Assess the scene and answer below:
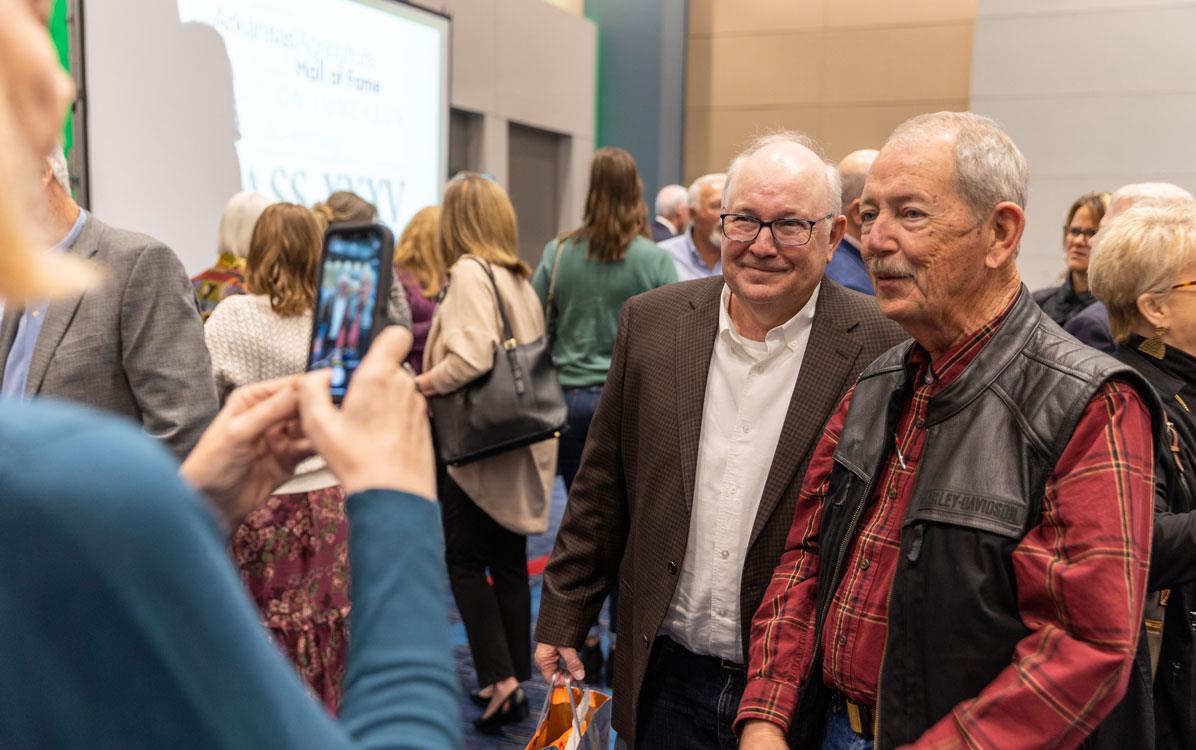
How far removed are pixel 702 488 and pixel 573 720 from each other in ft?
1.57

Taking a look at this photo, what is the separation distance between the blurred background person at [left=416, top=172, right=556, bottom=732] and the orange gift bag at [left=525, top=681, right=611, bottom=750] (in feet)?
5.35

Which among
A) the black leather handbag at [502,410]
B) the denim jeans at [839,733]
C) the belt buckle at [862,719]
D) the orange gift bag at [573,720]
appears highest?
the black leather handbag at [502,410]

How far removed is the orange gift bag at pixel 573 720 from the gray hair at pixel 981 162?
3.52 feet

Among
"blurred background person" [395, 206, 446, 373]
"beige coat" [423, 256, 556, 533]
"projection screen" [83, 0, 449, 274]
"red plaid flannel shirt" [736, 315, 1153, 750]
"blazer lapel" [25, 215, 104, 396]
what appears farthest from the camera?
"projection screen" [83, 0, 449, 274]

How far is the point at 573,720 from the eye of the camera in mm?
1935

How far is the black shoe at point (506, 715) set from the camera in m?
3.62

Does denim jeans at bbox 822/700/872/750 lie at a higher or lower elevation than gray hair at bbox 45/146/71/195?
lower

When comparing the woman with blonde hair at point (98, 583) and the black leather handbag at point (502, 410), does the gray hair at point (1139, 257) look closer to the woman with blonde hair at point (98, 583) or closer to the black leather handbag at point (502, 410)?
the black leather handbag at point (502, 410)

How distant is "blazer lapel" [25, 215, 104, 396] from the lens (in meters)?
2.13

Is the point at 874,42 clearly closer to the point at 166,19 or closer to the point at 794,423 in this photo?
the point at 166,19

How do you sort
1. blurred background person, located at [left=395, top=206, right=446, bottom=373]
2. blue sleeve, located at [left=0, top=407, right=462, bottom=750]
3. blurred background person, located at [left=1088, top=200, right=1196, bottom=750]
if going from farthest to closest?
1. blurred background person, located at [left=395, top=206, right=446, bottom=373]
2. blurred background person, located at [left=1088, top=200, right=1196, bottom=750]
3. blue sleeve, located at [left=0, top=407, right=462, bottom=750]

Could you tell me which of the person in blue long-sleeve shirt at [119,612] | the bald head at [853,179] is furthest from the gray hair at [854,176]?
the person in blue long-sleeve shirt at [119,612]

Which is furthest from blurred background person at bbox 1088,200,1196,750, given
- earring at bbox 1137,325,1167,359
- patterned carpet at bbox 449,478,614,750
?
patterned carpet at bbox 449,478,614,750

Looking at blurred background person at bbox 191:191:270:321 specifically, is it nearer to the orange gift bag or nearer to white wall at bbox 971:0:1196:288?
the orange gift bag
